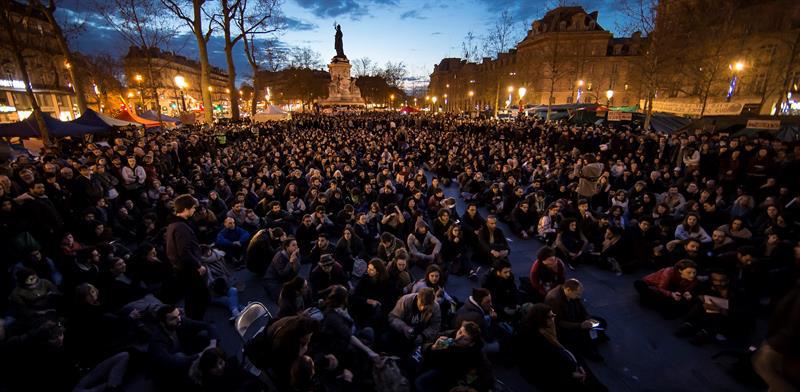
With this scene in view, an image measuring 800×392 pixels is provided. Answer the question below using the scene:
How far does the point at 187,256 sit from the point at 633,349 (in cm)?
581

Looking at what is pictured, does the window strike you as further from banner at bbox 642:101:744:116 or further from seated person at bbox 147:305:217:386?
banner at bbox 642:101:744:116

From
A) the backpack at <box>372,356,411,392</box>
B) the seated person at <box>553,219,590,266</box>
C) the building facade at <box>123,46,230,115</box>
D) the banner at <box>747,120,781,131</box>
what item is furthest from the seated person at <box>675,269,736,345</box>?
the building facade at <box>123,46,230,115</box>

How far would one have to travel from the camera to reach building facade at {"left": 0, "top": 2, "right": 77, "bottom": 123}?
33.0 m

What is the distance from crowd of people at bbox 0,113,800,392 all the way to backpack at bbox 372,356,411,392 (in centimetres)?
2

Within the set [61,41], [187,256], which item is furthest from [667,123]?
[61,41]

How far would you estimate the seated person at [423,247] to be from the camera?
21.3 ft

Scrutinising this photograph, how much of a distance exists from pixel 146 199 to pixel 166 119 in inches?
840

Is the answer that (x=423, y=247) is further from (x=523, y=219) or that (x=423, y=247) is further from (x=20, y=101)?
(x=20, y=101)

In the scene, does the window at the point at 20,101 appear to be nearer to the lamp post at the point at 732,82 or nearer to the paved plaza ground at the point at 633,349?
the paved plaza ground at the point at 633,349

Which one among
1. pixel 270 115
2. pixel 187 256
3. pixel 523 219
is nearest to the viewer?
pixel 187 256

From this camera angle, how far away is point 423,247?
680 centimetres

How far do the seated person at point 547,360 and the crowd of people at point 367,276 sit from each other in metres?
0.02

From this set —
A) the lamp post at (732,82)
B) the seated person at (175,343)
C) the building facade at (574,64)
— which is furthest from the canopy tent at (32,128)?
the building facade at (574,64)

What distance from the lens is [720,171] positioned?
10.3 metres
